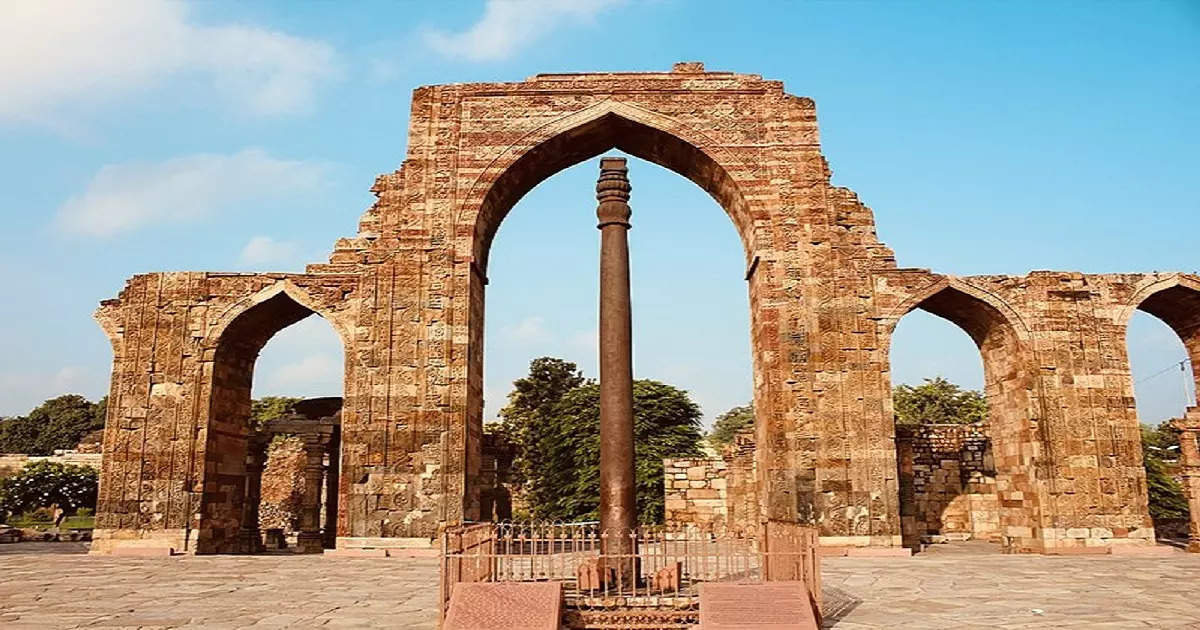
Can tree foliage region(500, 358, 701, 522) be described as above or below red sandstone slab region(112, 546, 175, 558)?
above

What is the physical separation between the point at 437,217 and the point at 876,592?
10.0 m

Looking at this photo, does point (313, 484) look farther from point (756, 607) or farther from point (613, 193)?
point (756, 607)

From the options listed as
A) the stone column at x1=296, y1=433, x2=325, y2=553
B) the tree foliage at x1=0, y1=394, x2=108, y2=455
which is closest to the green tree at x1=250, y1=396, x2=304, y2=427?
the tree foliage at x1=0, y1=394, x2=108, y2=455

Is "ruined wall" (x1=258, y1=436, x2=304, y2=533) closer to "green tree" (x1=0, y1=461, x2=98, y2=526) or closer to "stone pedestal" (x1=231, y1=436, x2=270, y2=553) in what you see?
"green tree" (x1=0, y1=461, x2=98, y2=526)

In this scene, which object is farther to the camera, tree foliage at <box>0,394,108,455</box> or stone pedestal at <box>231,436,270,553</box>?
tree foliage at <box>0,394,108,455</box>

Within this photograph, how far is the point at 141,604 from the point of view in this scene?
307 inches

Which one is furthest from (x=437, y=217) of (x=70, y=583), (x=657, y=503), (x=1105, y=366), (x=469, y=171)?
(x=657, y=503)

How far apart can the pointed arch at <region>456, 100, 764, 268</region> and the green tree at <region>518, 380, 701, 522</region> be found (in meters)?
11.9

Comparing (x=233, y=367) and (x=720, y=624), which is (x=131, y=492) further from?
(x=720, y=624)

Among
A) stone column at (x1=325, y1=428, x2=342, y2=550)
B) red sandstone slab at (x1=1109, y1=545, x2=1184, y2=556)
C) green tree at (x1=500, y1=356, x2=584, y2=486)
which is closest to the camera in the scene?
red sandstone slab at (x1=1109, y1=545, x2=1184, y2=556)

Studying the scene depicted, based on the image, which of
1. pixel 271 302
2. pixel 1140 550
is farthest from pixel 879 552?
pixel 271 302

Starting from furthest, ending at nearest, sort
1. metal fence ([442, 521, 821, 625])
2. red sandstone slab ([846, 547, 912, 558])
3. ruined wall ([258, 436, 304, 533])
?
ruined wall ([258, 436, 304, 533]) < red sandstone slab ([846, 547, 912, 558]) < metal fence ([442, 521, 821, 625])

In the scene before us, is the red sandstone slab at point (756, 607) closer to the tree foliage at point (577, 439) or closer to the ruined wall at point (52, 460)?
the tree foliage at point (577, 439)

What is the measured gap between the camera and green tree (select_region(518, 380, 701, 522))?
26.8m
